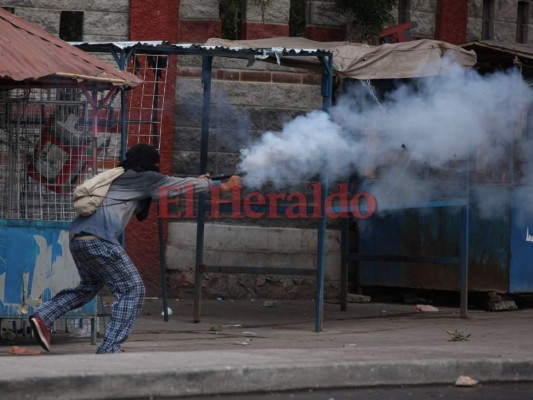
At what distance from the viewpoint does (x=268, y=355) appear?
8.93 meters

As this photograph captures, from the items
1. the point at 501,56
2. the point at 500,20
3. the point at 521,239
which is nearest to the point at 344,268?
the point at 521,239

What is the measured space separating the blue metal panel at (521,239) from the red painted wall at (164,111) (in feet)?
12.7

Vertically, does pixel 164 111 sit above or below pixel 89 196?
above

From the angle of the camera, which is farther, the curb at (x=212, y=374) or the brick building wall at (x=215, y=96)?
the brick building wall at (x=215, y=96)

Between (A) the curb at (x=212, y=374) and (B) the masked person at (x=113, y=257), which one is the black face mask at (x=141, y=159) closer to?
(B) the masked person at (x=113, y=257)

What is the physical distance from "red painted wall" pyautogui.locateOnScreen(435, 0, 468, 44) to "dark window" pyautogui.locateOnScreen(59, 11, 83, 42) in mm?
4383

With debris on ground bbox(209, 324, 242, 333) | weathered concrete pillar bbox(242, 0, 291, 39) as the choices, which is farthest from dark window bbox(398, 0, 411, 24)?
debris on ground bbox(209, 324, 242, 333)

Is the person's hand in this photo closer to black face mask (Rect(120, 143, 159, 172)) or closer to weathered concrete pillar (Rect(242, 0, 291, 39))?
black face mask (Rect(120, 143, 159, 172))

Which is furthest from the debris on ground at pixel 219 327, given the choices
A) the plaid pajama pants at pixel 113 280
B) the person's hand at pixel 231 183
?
the plaid pajama pants at pixel 113 280

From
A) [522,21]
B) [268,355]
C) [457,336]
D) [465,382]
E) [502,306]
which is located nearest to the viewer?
[465,382]

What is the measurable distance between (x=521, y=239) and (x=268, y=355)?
520 centimetres

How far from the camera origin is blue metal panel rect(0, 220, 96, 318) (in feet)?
A: 31.7

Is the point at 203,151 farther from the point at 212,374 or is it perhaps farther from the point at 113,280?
the point at 212,374

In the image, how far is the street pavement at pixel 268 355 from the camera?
305 inches
